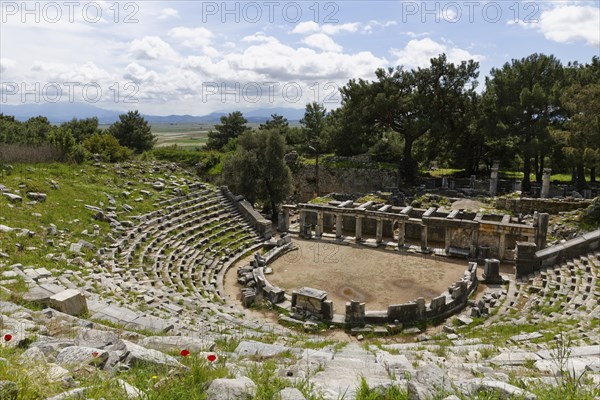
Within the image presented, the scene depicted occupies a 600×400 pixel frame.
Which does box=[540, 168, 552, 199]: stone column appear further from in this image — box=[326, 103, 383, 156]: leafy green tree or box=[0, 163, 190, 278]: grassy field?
box=[0, 163, 190, 278]: grassy field

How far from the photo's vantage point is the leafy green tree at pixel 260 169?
29922 mm

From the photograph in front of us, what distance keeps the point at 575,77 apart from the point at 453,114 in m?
10.1

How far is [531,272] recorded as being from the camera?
67.4 feet

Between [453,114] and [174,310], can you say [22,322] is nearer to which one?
[174,310]

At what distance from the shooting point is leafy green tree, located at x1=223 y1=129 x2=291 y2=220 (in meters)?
29.9

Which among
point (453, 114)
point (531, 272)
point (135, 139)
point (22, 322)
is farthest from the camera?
point (135, 139)

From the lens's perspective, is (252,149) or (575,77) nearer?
(252,149)

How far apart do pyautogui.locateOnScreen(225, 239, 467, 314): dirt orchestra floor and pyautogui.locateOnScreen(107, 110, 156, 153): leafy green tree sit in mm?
36505

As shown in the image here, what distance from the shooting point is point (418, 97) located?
39.1 meters

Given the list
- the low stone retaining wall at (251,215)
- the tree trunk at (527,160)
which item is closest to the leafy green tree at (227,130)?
the low stone retaining wall at (251,215)

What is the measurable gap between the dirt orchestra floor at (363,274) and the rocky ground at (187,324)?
225cm

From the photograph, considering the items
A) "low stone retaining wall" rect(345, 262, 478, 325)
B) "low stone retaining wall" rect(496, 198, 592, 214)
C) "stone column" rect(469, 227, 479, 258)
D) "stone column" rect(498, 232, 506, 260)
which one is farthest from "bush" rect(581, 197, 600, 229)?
"low stone retaining wall" rect(345, 262, 478, 325)

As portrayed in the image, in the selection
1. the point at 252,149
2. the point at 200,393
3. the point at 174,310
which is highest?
the point at 252,149

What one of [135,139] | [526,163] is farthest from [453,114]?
[135,139]
